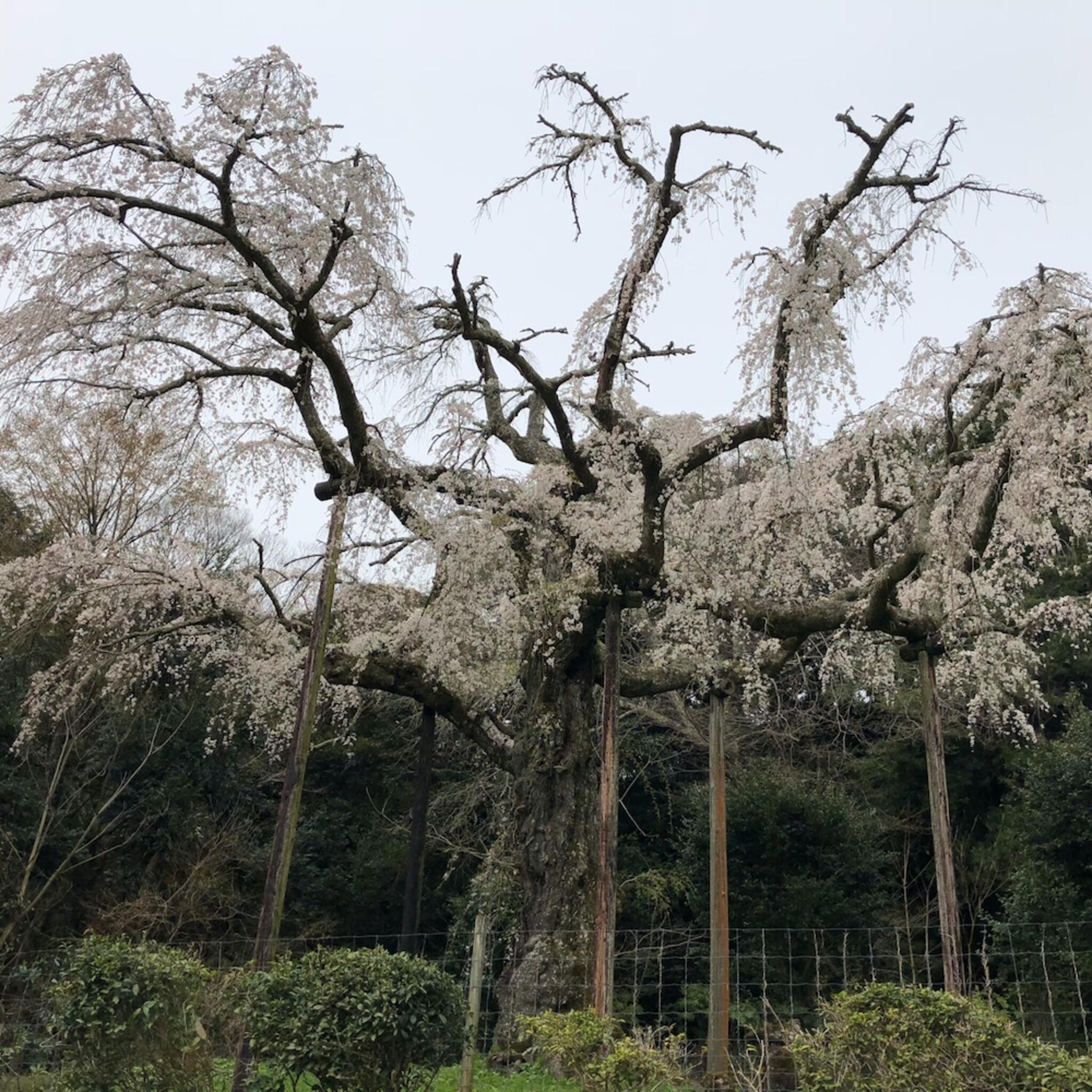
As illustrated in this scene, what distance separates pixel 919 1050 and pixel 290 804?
3062 mm

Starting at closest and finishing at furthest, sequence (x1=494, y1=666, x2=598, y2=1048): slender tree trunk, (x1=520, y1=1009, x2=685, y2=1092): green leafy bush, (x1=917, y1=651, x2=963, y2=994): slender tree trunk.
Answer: (x1=520, y1=1009, x2=685, y2=1092): green leafy bush
(x1=917, y1=651, x2=963, y2=994): slender tree trunk
(x1=494, y1=666, x2=598, y2=1048): slender tree trunk

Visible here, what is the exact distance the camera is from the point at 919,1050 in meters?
3.43

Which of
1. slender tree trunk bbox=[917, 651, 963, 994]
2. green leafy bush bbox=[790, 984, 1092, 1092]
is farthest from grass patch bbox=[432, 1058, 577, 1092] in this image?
green leafy bush bbox=[790, 984, 1092, 1092]

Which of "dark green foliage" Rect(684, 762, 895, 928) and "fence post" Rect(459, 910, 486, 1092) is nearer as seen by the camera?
"fence post" Rect(459, 910, 486, 1092)

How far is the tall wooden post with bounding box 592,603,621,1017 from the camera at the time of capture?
211 inches

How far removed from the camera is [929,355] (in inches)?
308

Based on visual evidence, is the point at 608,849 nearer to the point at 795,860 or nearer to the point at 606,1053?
the point at 606,1053

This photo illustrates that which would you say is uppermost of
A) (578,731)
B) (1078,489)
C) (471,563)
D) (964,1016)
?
(1078,489)

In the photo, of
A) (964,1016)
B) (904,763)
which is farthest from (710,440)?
(904,763)

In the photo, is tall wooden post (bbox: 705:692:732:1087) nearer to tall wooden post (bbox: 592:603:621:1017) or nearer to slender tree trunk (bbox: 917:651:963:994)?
tall wooden post (bbox: 592:603:621:1017)

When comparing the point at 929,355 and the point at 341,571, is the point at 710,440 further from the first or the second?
the point at 341,571

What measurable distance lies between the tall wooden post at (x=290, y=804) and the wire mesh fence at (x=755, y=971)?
2295mm

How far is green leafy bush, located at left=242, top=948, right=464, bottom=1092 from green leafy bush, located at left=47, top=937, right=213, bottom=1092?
0.39 metres

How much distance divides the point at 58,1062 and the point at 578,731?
409cm
